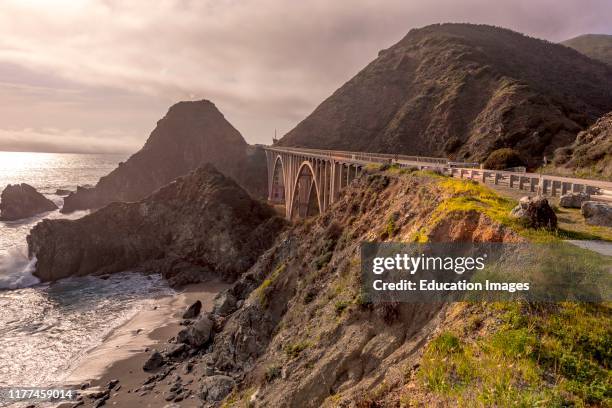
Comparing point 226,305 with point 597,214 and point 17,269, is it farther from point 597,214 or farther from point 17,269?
point 17,269

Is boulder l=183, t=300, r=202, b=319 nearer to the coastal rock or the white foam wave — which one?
the coastal rock

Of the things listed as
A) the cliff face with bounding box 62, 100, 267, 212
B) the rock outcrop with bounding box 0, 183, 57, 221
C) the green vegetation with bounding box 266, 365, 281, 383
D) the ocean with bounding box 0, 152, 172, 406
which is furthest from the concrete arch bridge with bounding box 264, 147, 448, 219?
the rock outcrop with bounding box 0, 183, 57, 221

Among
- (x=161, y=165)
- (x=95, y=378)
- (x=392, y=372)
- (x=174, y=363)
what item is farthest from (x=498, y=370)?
(x=161, y=165)

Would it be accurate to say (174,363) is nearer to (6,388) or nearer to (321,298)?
(6,388)

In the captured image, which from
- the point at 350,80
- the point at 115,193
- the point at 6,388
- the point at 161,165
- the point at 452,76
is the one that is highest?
the point at 350,80

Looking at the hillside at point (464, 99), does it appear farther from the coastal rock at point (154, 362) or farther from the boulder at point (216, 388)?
the coastal rock at point (154, 362)

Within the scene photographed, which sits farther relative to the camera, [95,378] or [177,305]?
[177,305]

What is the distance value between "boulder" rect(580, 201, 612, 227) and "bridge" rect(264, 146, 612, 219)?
11.8 ft

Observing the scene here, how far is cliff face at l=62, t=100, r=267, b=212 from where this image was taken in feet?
396

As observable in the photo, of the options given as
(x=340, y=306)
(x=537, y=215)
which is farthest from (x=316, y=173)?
(x=537, y=215)

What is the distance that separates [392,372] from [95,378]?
86.8ft

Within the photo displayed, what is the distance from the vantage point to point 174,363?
26.9 meters

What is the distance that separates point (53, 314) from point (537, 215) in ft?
157

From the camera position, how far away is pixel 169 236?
60.8m
